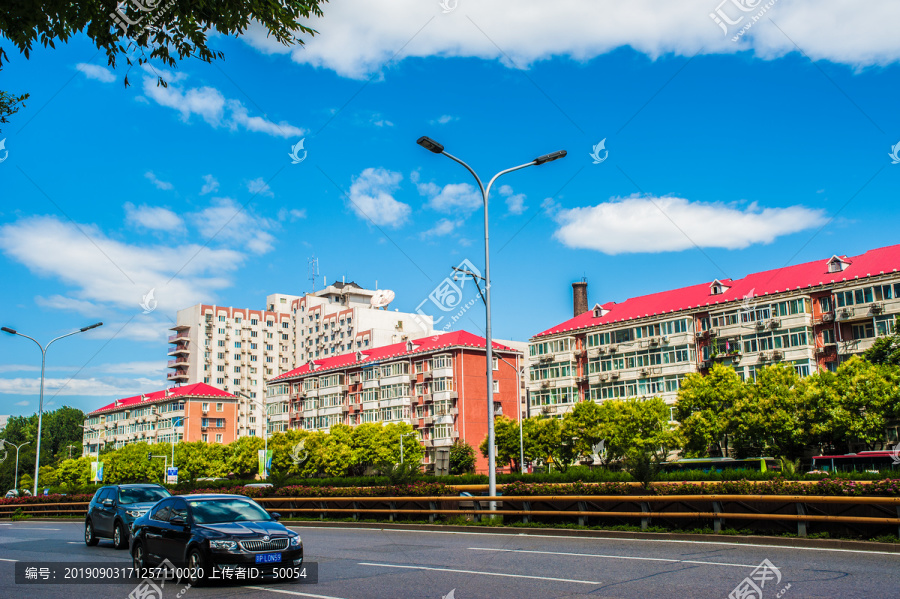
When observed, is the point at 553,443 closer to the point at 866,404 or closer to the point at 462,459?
the point at 462,459

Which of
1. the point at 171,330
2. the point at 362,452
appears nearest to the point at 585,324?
the point at 362,452

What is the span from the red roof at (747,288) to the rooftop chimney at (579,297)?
24.5 ft

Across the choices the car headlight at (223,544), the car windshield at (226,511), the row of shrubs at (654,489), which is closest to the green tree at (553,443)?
the row of shrubs at (654,489)

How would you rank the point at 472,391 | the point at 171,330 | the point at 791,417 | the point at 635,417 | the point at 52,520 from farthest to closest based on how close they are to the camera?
the point at 171,330
the point at 472,391
the point at 635,417
the point at 791,417
the point at 52,520

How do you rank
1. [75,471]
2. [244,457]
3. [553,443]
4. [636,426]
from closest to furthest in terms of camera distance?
[636,426] → [553,443] → [244,457] → [75,471]

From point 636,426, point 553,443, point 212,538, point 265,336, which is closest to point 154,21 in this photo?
point 212,538

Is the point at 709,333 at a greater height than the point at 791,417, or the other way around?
the point at 709,333

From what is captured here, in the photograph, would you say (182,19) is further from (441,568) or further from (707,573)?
(707,573)

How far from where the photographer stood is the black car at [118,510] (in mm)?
17719

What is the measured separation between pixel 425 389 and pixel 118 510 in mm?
62810

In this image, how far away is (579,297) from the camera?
275 feet

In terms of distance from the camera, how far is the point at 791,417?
4838 cm

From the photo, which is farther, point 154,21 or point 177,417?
point 177,417

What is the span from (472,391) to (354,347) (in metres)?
51.7
